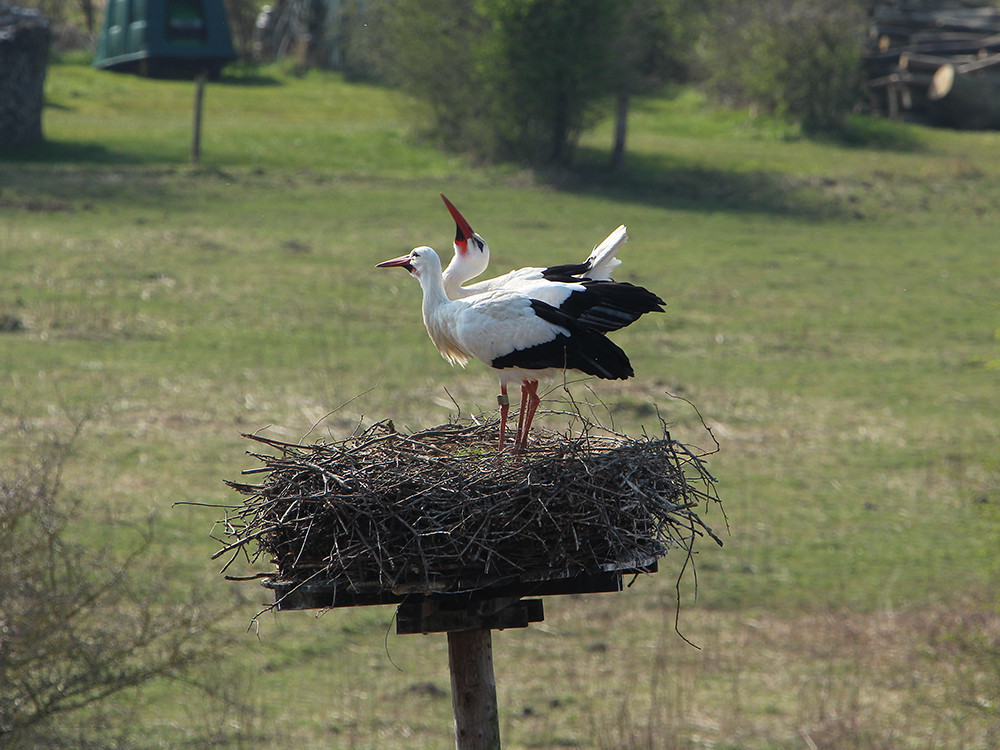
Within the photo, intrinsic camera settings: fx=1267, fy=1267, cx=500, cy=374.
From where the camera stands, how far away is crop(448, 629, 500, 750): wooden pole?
20.2 feet

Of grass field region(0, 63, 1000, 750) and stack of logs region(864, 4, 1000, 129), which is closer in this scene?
grass field region(0, 63, 1000, 750)

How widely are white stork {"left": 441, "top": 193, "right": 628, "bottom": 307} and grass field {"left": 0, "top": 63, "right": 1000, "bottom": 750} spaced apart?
831 millimetres

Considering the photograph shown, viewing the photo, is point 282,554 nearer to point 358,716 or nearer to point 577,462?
point 577,462

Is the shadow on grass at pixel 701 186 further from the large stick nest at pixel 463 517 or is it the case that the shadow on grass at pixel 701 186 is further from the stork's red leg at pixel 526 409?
the large stick nest at pixel 463 517

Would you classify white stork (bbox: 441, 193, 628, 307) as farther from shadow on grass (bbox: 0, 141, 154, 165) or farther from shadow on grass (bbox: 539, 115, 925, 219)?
shadow on grass (bbox: 0, 141, 154, 165)

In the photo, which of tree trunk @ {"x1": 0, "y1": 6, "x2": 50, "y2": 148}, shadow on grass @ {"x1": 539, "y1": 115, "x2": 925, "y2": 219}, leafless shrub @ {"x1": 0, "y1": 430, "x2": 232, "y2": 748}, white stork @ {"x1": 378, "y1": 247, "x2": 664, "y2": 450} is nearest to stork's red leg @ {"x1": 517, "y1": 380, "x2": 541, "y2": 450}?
white stork @ {"x1": 378, "y1": 247, "x2": 664, "y2": 450}

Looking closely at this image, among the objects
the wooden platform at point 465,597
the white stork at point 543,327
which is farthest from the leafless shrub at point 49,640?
the wooden platform at point 465,597

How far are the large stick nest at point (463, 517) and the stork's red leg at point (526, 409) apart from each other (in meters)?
0.33

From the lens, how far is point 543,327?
A: 22.5 ft

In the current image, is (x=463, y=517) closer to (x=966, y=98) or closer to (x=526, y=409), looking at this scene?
(x=526, y=409)

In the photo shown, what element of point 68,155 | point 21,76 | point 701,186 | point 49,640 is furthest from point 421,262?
point 21,76

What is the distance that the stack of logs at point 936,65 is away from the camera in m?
44.0

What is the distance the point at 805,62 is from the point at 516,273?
123ft

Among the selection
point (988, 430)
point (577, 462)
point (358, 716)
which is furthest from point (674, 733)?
point (988, 430)
